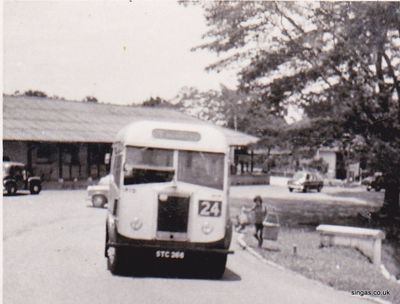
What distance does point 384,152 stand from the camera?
20375 mm

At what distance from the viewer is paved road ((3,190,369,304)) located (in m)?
9.51

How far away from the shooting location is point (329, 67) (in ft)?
71.9

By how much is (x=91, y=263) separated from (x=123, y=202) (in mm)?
2117

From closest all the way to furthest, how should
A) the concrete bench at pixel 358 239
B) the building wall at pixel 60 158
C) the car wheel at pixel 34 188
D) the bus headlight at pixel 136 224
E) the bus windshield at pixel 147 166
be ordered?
the bus headlight at pixel 136 224, the bus windshield at pixel 147 166, the concrete bench at pixel 358 239, the car wheel at pixel 34 188, the building wall at pixel 60 158

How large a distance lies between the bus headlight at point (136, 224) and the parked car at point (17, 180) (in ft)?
51.6

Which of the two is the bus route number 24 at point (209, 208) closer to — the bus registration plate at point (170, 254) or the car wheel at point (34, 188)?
the bus registration plate at point (170, 254)

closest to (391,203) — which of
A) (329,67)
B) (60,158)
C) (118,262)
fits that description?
(329,67)

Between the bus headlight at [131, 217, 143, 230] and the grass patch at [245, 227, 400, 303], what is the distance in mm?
3978

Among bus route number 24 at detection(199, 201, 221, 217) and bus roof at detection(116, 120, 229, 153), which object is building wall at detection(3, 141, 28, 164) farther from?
bus route number 24 at detection(199, 201, 221, 217)

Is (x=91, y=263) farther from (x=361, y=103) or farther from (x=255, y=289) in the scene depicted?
(x=361, y=103)

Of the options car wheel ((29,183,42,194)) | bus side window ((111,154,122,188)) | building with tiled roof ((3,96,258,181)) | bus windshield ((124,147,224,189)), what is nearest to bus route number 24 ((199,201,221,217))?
bus windshield ((124,147,224,189))

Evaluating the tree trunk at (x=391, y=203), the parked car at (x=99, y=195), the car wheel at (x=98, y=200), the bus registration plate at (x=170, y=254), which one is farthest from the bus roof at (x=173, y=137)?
the tree trunk at (x=391, y=203)

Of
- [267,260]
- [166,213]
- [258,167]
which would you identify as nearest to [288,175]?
[258,167]

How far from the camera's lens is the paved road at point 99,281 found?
9508mm
